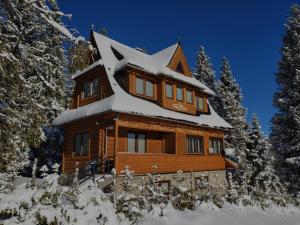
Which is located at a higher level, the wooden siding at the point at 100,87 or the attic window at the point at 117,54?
the attic window at the point at 117,54

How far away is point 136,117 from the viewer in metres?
17.2

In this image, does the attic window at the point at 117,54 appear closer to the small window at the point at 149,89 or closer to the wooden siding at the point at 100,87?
the wooden siding at the point at 100,87

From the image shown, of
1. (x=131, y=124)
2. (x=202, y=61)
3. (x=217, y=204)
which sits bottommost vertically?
(x=217, y=204)

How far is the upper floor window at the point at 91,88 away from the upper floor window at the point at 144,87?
2.71 meters

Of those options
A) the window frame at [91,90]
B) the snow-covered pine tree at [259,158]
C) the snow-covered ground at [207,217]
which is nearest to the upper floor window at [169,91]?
the window frame at [91,90]

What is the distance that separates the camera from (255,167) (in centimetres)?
2905

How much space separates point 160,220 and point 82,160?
1123cm

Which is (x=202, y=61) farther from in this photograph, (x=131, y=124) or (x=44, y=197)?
(x=44, y=197)

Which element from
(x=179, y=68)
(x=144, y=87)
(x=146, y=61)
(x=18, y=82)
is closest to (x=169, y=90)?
(x=144, y=87)

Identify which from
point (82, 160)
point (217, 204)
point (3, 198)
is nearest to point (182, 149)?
point (82, 160)

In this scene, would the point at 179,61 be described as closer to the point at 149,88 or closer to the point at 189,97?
the point at 189,97

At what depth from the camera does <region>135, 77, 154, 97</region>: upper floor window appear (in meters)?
19.5

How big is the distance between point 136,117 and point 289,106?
17046mm

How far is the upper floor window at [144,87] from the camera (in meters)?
19.5
